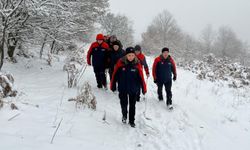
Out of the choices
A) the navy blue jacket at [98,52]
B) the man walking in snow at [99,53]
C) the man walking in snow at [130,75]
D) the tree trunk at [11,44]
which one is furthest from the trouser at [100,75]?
the tree trunk at [11,44]

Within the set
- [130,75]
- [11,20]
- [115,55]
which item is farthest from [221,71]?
[11,20]

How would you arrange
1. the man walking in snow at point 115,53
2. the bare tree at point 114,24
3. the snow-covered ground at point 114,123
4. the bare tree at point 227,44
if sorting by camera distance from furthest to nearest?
1. the bare tree at point 227,44
2. the bare tree at point 114,24
3. the man walking in snow at point 115,53
4. the snow-covered ground at point 114,123

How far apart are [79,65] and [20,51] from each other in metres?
2.86

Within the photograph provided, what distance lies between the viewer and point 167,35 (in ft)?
197

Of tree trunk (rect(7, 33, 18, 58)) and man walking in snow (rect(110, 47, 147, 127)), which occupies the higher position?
tree trunk (rect(7, 33, 18, 58))

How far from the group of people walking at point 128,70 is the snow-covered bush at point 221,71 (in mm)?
6489

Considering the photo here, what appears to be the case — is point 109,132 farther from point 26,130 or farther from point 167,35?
point 167,35

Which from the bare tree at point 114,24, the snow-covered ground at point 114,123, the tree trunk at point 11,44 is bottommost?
the snow-covered ground at point 114,123

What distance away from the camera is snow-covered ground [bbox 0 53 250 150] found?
5.03 metres

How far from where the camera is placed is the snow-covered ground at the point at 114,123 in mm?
5027

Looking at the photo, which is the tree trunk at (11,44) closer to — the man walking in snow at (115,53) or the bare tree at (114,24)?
the man walking in snow at (115,53)

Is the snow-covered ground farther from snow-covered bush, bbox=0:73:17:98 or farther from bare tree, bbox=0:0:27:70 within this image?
bare tree, bbox=0:0:27:70

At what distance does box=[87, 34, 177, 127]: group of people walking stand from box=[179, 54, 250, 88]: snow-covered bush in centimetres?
649

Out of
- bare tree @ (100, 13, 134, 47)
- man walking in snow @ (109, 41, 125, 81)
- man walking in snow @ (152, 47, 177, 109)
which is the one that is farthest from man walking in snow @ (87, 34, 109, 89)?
bare tree @ (100, 13, 134, 47)
